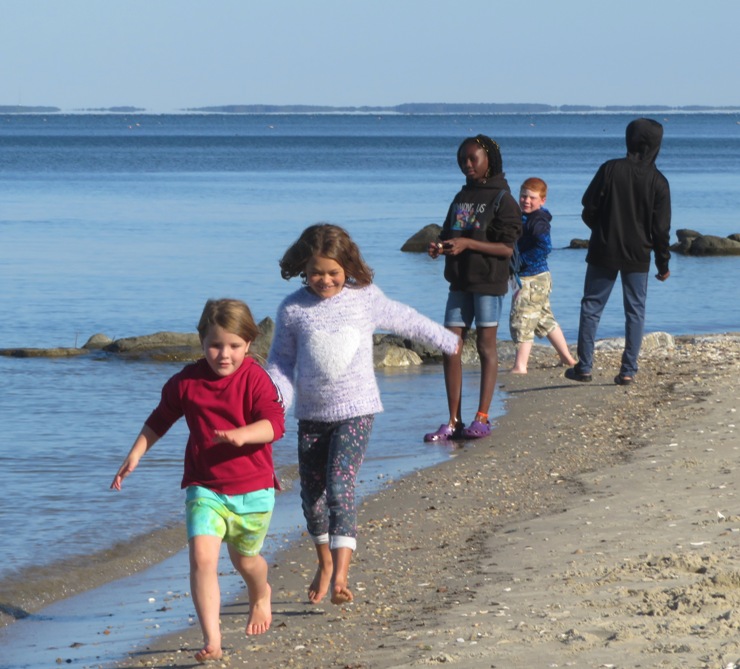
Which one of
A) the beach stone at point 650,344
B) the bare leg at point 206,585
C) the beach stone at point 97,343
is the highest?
the bare leg at point 206,585

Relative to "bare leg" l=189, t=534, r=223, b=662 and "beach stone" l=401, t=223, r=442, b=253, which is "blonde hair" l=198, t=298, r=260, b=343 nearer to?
"bare leg" l=189, t=534, r=223, b=662

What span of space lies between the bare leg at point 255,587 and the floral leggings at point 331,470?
46cm

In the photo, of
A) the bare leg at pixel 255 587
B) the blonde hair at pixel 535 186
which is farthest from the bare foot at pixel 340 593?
the blonde hair at pixel 535 186

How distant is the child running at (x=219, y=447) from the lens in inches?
172

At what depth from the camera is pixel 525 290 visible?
10.7m

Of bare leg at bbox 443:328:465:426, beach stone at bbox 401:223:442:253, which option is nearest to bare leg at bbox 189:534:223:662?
bare leg at bbox 443:328:465:426

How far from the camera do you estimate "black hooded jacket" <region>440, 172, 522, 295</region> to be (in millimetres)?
8000

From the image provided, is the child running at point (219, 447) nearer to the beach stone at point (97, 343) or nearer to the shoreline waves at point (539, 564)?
the shoreline waves at point (539, 564)

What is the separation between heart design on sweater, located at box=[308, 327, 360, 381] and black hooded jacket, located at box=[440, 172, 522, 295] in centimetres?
312

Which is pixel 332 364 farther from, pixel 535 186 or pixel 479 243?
pixel 535 186

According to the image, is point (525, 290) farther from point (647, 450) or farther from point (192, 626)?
point (192, 626)

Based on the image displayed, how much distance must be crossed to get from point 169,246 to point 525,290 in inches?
745

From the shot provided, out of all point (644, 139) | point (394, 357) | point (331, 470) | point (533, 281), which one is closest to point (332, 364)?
point (331, 470)

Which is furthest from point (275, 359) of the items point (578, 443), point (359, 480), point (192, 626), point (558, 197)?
point (558, 197)
